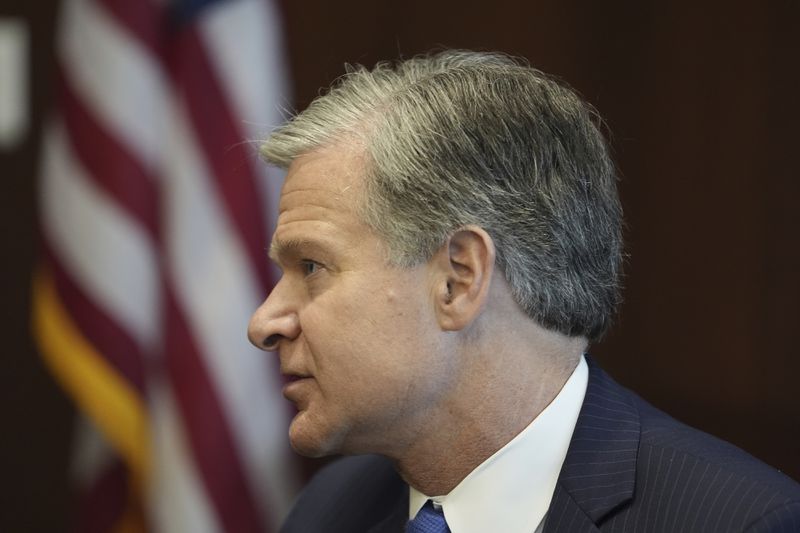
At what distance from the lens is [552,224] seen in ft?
5.62

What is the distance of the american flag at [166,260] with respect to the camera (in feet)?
9.48

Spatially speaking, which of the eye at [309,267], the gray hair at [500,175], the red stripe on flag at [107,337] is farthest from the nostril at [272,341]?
the red stripe on flag at [107,337]

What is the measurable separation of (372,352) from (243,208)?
1.35m

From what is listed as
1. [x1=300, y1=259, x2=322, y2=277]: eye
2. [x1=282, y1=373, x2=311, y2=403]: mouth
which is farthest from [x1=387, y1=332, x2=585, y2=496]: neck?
[x1=300, y1=259, x2=322, y2=277]: eye

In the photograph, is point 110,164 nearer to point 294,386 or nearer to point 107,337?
point 107,337

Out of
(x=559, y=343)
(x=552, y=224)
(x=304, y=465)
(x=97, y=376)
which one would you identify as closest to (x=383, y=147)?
(x=552, y=224)

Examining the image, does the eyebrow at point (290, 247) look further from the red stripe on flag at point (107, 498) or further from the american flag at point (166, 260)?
the red stripe on flag at point (107, 498)

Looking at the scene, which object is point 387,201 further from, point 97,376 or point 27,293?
point 27,293

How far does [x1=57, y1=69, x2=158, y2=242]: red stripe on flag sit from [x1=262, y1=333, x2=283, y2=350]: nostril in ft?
4.58

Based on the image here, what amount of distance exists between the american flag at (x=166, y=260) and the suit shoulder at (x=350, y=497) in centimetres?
78

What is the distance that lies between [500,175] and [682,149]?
1.49 m

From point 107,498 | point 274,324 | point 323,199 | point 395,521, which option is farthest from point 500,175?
point 107,498

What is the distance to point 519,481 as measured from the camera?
1.71 m

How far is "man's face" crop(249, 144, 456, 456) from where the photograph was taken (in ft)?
5.52
